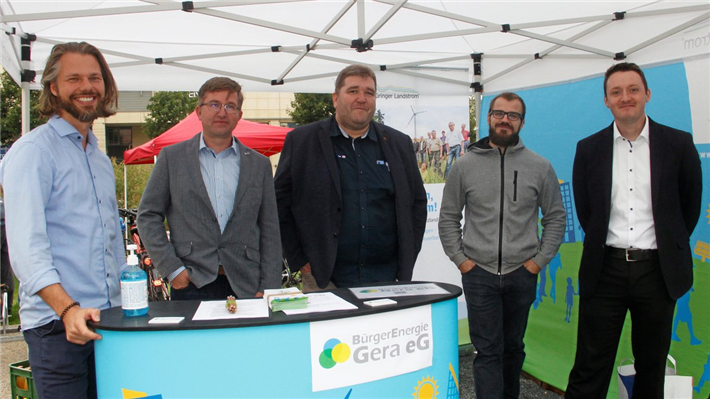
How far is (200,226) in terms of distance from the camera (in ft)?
8.03

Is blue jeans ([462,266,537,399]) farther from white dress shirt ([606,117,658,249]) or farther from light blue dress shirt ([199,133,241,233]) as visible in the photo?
light blue dress shirt ([199,133,241,233])

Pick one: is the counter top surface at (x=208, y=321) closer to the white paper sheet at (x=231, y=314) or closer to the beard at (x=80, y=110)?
the white paper sheet at (x=231, y=314)

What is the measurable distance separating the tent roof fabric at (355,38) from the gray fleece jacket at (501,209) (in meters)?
1.23

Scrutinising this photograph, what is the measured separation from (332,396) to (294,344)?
0.23m

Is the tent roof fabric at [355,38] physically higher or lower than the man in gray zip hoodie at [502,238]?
Answer: higher

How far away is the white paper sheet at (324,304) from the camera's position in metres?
1.86

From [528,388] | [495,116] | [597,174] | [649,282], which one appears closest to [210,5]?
[495,116]

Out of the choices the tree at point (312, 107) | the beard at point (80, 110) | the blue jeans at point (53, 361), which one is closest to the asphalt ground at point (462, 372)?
the blue jeans at point (53, 361)

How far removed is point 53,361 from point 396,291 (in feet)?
4.07

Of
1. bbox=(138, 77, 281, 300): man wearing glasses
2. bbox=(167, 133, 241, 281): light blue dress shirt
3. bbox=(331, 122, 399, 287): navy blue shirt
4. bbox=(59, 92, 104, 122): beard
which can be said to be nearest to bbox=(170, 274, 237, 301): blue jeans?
bbox=(138, 77, 281, 300): man wearing glasses

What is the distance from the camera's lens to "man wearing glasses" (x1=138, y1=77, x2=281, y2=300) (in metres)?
2.44

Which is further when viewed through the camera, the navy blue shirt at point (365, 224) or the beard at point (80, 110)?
the navy blue shirt at point (365, 224)

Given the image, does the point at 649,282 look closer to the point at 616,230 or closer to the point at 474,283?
the point at 616,230

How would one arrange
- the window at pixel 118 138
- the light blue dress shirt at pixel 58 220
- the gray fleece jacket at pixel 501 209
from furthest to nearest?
the window at pixel 118 138 < the gray fleece jacket at pixel 501 209 < the light blue dress shirt at pixel 58 220
